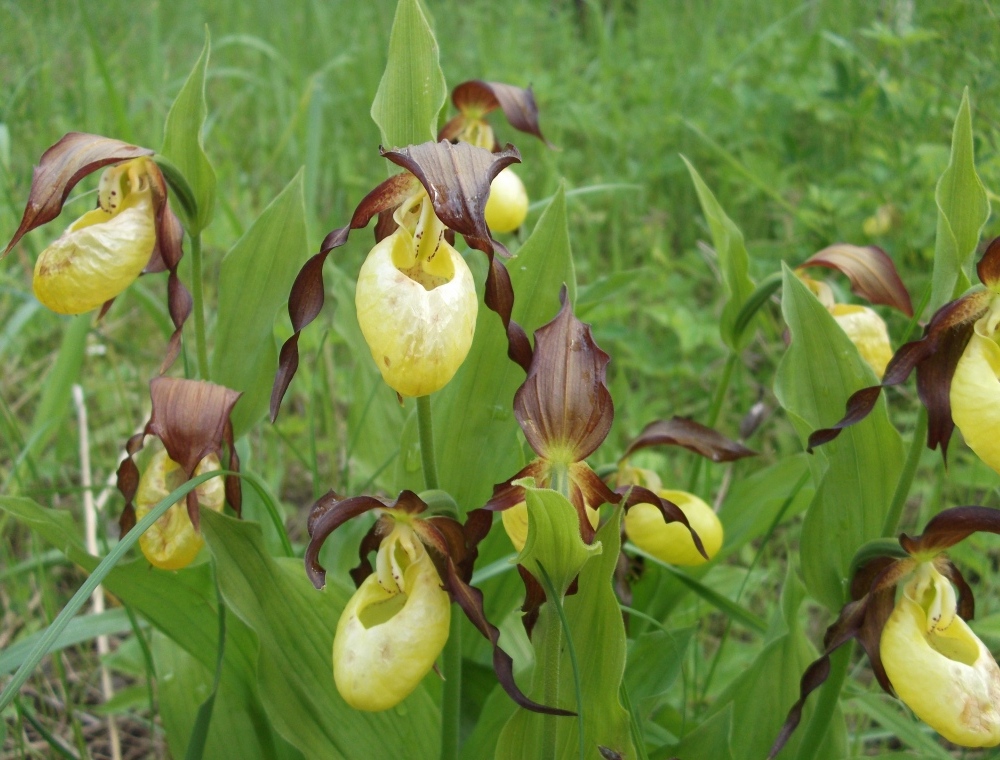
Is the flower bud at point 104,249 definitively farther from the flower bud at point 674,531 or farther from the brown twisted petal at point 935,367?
the brown twisted petal at point 935,367

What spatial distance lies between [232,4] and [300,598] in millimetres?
4628

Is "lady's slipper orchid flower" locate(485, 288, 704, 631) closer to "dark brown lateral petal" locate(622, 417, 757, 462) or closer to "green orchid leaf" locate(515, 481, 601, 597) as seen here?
"green orchid leaf" locate(515, 481, 601, 597)

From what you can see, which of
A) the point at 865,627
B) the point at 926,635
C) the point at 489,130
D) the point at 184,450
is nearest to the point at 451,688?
the point at 184,450

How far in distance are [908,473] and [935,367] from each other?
16 cm

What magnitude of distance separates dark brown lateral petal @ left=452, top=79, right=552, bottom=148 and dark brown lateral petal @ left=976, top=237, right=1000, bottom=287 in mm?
1192

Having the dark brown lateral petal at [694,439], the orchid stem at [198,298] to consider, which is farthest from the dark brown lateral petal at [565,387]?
the orchid stem at [198,298]

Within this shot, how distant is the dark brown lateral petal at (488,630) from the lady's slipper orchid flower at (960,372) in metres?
0.52

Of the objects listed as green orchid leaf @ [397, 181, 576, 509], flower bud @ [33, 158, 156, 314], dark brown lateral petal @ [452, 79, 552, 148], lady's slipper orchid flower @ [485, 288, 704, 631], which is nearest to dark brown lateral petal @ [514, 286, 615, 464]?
lady's slipper orchid flower @ [485, 288, 704, 631]

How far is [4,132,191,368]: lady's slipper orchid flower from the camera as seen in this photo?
4.03 feet

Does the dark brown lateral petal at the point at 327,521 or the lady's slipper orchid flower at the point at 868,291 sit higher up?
the dark brown lateral petal at the point at 327,521

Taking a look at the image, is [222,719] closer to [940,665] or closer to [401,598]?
[401,598]

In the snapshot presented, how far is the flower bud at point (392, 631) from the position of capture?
1088 mm

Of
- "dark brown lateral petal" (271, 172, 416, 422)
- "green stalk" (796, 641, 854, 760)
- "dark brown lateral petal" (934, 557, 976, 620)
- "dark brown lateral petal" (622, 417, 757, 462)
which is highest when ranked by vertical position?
"dark brown lateral petal" (271, 172, 416, 422)

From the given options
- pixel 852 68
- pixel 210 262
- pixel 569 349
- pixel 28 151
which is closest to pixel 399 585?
pixel 569 349
